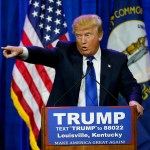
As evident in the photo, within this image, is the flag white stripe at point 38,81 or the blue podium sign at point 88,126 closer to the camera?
the blue podium sign at point 88,126

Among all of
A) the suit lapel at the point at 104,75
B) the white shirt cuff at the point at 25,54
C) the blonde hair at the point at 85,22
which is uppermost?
the blonde hair at the point at 85,22

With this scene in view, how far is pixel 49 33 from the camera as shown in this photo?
140 inches

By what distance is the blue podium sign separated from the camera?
169 centimetres

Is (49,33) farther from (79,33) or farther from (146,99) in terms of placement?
(79,33)

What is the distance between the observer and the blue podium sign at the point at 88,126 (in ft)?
5.56

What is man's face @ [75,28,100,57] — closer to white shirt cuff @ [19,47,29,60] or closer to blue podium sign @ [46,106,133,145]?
white shirt cuff @ [19,47,29,60]

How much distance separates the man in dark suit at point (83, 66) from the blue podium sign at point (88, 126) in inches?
13.9

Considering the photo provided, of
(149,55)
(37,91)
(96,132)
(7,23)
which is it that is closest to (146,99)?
(149,55)

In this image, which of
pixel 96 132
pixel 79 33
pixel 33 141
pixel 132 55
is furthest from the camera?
pixel 132 55

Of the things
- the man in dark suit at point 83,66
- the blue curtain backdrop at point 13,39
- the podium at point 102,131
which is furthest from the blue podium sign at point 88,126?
the blue curtain backdrop at point 13,39

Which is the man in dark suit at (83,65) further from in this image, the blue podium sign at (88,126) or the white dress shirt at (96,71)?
the blue podium sign at (88,126)

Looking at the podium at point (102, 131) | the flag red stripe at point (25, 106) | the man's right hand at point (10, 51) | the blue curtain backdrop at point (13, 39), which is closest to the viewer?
the podium at point (102, 131)

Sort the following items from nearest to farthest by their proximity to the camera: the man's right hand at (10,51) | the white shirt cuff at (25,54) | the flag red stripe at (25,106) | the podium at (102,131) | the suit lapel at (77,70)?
the podium at (102,131), the man's right hand at (10,51), the white shirt cuff at (25,54), the suit lapel at (77,70), the flag red stripe at (25,106)

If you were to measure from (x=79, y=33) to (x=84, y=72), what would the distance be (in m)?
0.23
